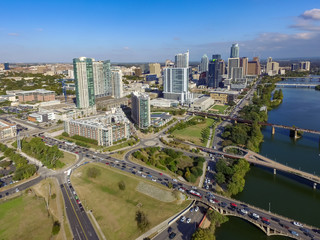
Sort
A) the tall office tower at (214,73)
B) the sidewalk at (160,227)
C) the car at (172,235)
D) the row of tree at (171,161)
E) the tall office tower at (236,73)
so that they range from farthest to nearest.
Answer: the tall office tower at (236,73)
the tall office tower at (214,73)
the row of tree at (171,161)
the sidewalk at (160,227)
the car at (172,235)

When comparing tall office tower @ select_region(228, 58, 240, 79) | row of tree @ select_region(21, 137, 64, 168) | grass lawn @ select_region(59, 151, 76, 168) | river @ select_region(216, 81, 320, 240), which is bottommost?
river @ select_region(216, 81, 320, 240)

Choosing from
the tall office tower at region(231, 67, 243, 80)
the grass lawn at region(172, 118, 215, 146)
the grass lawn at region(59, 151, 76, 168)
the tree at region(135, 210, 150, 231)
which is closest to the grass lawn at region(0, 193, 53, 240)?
the grass lawn at region(59, 151, 76, 168)

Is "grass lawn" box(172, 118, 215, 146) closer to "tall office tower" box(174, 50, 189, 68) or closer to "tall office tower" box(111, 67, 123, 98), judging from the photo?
"tall office tower" box(111, 67, 123, 98)

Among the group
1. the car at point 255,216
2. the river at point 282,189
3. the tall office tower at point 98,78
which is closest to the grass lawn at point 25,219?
the river at point 282,189

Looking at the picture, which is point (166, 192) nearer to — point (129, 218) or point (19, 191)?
point (129, 218)

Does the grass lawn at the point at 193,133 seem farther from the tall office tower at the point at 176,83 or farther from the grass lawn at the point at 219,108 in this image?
the tall office tower at the point at 176,83

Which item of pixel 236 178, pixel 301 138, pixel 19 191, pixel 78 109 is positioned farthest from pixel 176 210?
pixel 78 109

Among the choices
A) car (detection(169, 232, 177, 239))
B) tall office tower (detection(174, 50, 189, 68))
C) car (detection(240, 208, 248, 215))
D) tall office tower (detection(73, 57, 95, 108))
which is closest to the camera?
car (detection(169, 232, 177, 239))
